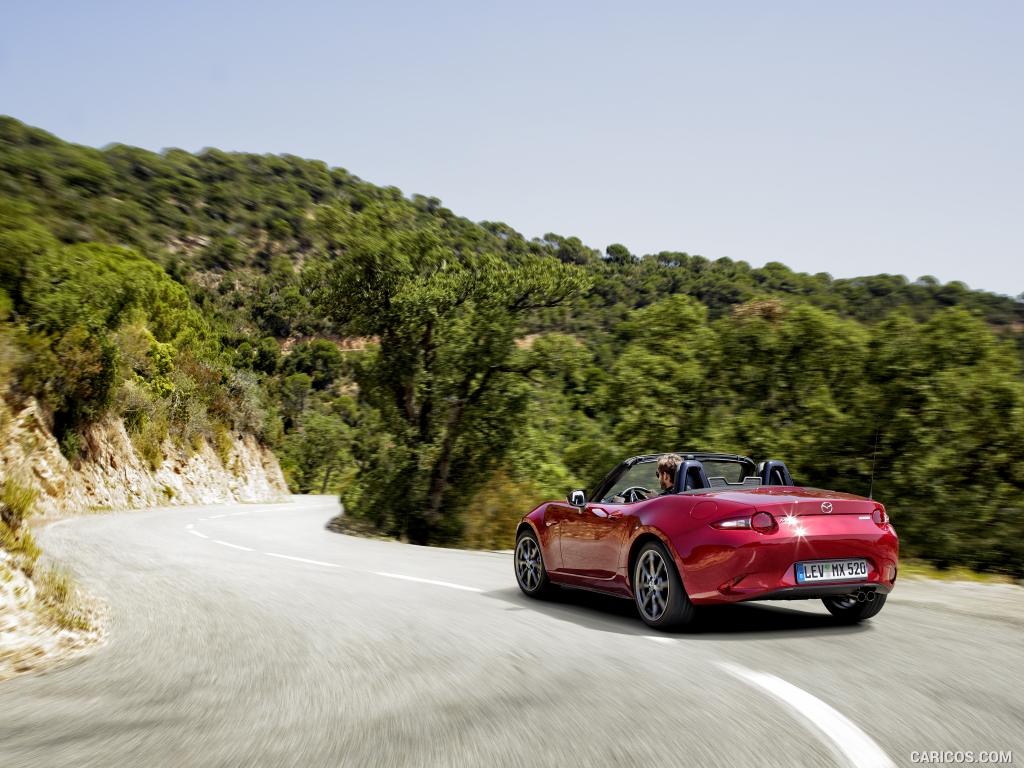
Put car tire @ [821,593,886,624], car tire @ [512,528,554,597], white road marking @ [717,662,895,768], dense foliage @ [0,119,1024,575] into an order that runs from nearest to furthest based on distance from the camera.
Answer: white road marking @ [717,662,895,768]
car tire @ [821,593,886,624]
car tire @ [512,528,554,597]
dense foliage @ [0,119,1024,575]

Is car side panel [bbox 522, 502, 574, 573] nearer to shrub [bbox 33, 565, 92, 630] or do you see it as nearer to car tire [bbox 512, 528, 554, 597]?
car tire [bbox 512, 528, 554, 597]

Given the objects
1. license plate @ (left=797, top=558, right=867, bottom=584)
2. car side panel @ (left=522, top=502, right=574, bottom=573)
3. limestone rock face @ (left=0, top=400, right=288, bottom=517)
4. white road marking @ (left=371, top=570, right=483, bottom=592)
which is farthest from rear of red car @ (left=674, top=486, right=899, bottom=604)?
limestone rock face @ (left=0, top=400, right=288, bottom=517)

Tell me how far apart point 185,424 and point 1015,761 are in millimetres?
52381

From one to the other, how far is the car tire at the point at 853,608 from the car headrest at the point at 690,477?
1.21m

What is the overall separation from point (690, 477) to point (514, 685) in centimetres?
268

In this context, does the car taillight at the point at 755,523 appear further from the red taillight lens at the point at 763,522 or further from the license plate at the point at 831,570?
the license plate at the point at 831,570

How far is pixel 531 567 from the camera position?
8.90 meters

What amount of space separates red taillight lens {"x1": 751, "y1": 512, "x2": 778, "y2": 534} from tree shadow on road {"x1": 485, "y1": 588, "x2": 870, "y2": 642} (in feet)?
2.46

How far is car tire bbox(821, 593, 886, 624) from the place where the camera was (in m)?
6.82

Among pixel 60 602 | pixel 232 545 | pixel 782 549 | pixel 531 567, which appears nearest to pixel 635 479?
pixel 531 567

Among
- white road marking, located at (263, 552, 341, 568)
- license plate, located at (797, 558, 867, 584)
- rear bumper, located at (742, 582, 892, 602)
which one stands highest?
license plate, located at (797, 558, 867, 584)

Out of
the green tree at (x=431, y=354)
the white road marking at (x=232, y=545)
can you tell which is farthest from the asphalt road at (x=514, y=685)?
the green tree at (x=431, y=354)

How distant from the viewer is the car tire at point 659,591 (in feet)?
21.2

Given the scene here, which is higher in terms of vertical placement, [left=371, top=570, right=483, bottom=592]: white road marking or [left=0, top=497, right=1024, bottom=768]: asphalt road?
[left=0, top=497, right=1024, bottom=768]: asphalt road
